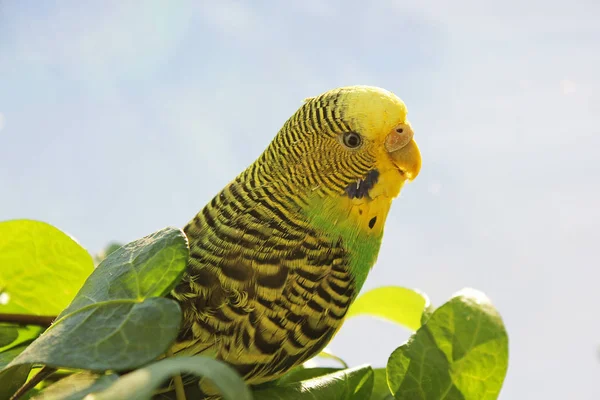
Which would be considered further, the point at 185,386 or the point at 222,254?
the point at 222,254

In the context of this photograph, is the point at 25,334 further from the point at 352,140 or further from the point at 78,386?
the point at 352,140

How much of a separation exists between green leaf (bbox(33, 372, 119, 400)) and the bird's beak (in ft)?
3.05

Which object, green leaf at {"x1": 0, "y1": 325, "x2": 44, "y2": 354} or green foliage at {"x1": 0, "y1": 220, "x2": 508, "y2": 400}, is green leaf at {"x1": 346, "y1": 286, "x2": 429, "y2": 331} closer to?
green foliage at {"x1": 0, "y1": 220, "x2": 508, "y2": 400}

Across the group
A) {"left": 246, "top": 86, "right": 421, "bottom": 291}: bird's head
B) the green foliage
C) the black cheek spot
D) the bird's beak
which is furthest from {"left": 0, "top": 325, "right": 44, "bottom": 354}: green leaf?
the bird's beak

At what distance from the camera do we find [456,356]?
2.95 ft

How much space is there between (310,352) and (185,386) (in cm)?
27

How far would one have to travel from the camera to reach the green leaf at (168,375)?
53cm

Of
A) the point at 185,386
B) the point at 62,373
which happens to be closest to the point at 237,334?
the point at 185,386

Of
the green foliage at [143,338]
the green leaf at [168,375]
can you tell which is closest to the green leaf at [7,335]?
the green foliage at [143,338]

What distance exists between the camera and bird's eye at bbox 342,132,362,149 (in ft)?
4.82

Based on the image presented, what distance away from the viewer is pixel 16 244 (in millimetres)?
1121

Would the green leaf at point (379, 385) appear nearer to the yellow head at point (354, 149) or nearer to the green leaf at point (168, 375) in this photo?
the yellow head at point (354, 149)

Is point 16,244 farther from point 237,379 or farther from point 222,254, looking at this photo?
point 237,379

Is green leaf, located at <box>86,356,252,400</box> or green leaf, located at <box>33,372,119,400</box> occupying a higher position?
green leaf, located at <box>86,356,252,400</box>
